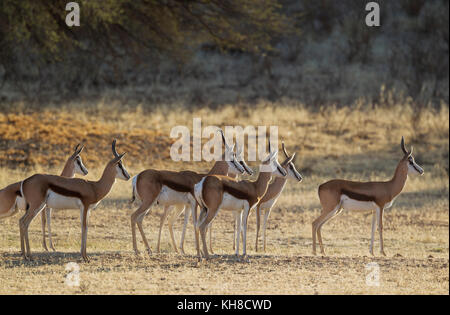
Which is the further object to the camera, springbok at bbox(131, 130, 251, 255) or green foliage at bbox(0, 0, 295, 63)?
green foliage at bbox(0, 0, 295, 63)

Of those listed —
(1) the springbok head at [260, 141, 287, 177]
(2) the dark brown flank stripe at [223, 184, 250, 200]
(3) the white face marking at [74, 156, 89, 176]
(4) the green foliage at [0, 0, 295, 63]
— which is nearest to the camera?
(2) the dark brown flank stripe at [223, 184, 250, 200]

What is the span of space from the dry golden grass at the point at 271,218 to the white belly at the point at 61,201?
67 centimetres

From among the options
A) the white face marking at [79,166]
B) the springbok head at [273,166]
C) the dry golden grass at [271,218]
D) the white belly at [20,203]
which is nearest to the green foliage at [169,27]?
the dry golden grass at [271,218]

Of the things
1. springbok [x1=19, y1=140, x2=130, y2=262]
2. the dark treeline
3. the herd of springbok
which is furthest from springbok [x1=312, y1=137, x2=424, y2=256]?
the dark treeline

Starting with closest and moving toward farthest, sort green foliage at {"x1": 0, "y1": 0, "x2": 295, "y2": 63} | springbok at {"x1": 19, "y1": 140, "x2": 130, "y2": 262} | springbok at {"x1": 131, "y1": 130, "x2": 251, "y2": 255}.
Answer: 1. springbok at {"x1": 19, "y1": 140, "x2": 130, "y2": 262}
2. springbok at {"x1": 131, "y1": 130, "x2": 251, "y2": 255}
3. green foliage at {"x1": 0, "y1": 0, "x2": 295, "y2": 63}

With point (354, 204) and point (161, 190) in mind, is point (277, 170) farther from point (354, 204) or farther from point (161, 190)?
point (161, 190)

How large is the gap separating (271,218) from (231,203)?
4784 millimetres

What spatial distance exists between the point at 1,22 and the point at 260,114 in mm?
8212

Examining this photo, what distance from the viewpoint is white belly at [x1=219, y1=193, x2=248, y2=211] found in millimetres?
10227

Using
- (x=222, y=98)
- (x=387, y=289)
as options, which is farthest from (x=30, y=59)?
(x=387, y=289)

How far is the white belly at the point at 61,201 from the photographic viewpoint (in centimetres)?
980

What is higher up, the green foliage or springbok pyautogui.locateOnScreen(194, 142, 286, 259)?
the green foliage

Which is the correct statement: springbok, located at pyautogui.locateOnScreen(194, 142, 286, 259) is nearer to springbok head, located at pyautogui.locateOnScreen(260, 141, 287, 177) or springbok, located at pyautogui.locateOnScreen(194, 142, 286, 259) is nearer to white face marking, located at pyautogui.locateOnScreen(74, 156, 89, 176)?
springbok head, located at pyautogui.locateOnScreen(260, 141, 287, 177)

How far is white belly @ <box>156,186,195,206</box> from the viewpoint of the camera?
10734 millimetres
